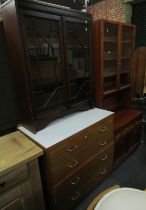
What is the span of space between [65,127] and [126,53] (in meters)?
1.53

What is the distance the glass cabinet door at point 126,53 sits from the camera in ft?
7.04

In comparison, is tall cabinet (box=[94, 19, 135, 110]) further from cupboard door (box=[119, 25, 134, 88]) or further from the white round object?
the white round object

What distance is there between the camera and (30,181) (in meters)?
1.16

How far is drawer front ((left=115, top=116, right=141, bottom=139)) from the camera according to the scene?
1.98 metres

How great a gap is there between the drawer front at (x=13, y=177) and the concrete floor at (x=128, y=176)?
86cm

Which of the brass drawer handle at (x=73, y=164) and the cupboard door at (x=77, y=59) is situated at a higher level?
the cupboard door at (x=77, y=59)

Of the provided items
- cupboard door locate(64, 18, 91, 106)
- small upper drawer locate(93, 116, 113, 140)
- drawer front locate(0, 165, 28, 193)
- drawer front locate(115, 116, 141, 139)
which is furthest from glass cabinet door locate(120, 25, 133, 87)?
drawer front locate(0, 165, 28, 193)

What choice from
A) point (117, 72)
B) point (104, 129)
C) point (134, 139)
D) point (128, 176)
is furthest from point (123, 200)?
point (117, 72)

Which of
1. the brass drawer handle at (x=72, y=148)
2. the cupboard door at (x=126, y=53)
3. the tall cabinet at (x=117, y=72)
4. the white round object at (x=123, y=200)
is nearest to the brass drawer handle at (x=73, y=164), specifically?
the brass drawer handle at (x=72, y=148)

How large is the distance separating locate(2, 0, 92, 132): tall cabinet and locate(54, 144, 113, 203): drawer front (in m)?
0.55

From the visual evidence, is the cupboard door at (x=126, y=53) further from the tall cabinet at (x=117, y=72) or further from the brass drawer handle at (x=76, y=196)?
the brass drawer handle at (x=76, y=196)

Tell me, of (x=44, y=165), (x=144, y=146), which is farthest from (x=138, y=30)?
(x=44, y=165)

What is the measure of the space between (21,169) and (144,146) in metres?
2.10

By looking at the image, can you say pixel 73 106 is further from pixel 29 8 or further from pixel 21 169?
pixel 29 8
